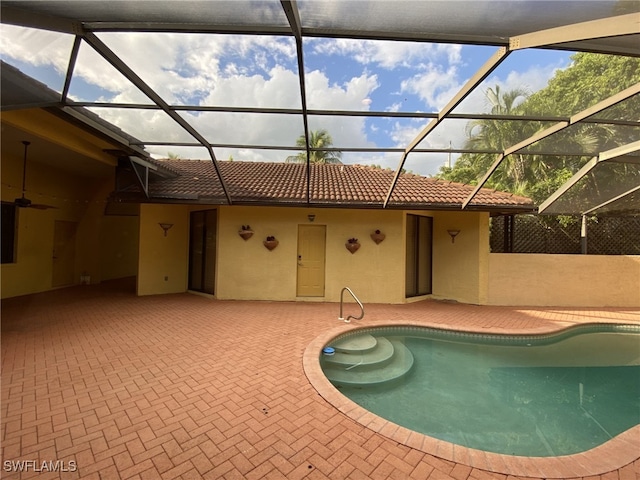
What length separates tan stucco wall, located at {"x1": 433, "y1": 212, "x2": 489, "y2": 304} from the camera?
30.6ft

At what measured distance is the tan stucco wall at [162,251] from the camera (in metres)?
9.15

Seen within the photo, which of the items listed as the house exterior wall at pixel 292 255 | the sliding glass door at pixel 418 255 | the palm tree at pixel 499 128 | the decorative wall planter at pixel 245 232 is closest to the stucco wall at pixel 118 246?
the house exterior wall at pixel 292 255

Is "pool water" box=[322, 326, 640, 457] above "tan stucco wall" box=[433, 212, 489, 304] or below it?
below

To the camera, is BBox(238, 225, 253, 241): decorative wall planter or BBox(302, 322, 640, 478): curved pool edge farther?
BBox(238, 225, 253, 241): decorative wall planter

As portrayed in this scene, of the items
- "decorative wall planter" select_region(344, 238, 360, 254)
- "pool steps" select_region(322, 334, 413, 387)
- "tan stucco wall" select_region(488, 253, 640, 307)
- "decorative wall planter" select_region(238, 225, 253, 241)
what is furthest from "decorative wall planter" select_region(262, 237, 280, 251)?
"tan stucco wall" select_region(488, 253, 640, 307)

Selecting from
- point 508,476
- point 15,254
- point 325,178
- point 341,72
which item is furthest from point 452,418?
point 15,254

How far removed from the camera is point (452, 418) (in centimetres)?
389

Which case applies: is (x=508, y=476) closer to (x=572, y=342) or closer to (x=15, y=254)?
(x=572, y=342)

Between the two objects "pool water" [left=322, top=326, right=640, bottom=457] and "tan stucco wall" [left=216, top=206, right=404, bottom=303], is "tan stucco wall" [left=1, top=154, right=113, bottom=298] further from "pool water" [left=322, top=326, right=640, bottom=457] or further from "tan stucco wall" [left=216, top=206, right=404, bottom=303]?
"pool water" [left=322, top=326, right=640, bottom=457]

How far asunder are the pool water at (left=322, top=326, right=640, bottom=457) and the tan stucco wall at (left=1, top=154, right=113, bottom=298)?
10877 millimetres

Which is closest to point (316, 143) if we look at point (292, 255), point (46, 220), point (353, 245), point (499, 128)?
point (353, 245)

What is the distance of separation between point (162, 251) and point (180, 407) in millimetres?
7502

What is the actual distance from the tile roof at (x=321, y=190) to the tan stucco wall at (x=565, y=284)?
238 centimetres

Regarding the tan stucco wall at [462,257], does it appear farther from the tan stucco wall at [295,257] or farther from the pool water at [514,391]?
the pool water at [514,391]
